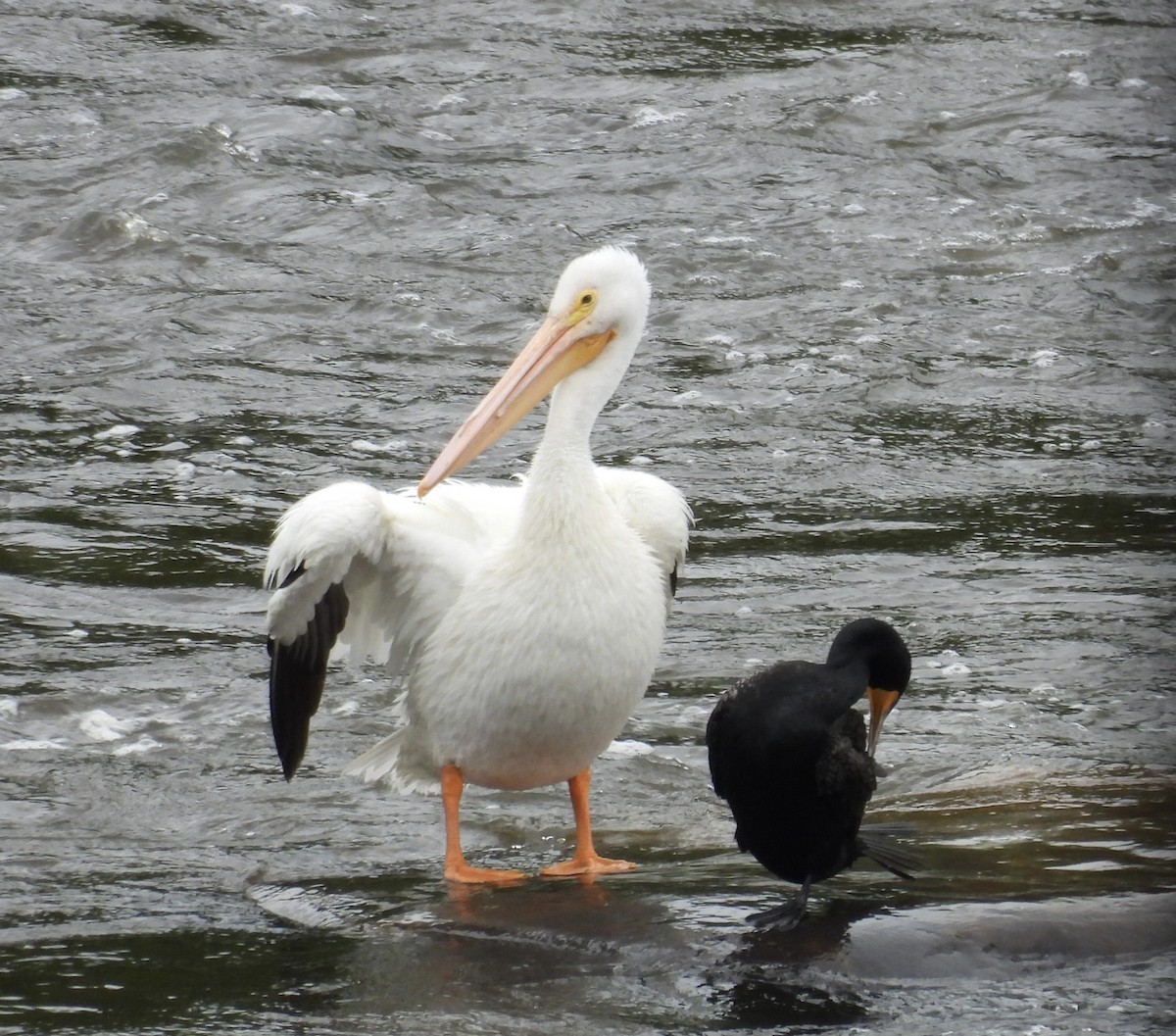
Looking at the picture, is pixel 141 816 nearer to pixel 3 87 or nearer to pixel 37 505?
pixel 37 505

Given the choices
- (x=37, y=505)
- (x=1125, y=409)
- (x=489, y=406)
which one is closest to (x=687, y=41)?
(x=1125, y=409)

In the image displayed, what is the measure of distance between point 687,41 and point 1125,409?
5041mm

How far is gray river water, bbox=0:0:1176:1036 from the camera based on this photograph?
12.6 feet

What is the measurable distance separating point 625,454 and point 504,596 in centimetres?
345

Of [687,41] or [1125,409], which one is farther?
[687,41]

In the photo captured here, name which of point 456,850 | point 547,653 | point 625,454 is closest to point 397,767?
point 456,850

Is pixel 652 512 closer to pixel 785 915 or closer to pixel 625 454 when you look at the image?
pixel 785 915

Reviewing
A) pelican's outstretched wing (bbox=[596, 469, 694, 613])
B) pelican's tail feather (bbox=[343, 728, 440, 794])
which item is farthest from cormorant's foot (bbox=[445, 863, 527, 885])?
pelican's outstretched wing (bbox=[596, 469, 694, 613])

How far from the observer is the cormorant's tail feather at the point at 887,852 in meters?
4.18

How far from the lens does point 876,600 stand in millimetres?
6605

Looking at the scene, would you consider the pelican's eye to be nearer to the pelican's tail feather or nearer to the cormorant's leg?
the pelican's tail feather

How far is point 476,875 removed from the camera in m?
4.51

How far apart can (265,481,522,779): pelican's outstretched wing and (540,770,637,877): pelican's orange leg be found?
56 centimetres

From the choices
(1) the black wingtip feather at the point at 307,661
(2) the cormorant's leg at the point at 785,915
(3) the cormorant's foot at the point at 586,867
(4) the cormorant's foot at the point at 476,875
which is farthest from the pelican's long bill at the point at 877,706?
(1) the black wingtip feather at the point at 307,661
